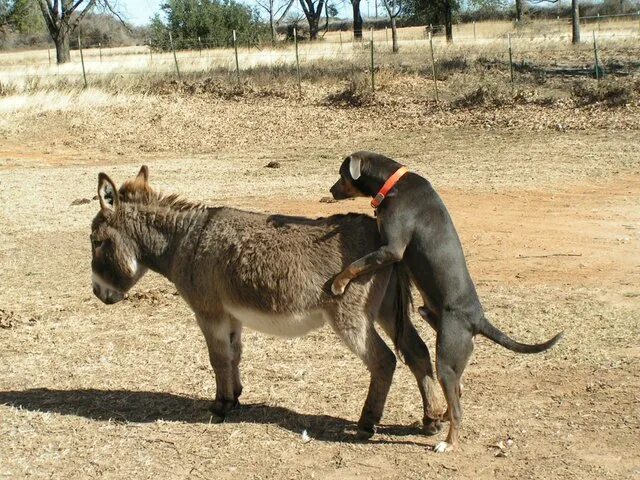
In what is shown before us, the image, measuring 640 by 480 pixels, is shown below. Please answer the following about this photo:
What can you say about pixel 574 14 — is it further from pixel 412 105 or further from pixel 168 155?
pixel 168 155

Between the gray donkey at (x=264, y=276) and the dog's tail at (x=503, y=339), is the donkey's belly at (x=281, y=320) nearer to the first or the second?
the gray donkey at (x=264, y=276)

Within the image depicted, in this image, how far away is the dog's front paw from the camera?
5.56 meters

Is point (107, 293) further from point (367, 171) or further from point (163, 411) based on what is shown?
point (367, 171)

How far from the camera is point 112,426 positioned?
6.27 meters

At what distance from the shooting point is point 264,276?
586 cm

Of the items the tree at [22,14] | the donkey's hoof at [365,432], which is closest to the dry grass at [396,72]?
the donkey's hoof at [365,432]

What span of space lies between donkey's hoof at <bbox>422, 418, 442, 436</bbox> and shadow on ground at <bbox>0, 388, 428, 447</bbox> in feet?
0.35

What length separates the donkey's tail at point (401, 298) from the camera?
580 centimetres

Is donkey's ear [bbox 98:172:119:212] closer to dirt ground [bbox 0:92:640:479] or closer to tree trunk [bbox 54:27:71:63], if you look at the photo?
dirt ground [bbox 0:92:640:479]

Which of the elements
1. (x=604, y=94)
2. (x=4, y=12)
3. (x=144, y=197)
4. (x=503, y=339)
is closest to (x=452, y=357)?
(x=503, y=339)

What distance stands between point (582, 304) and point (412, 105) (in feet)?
61.0

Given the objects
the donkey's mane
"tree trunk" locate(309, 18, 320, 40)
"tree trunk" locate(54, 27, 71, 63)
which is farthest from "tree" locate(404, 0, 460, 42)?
the donkey's mane

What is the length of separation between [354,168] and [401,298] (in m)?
0.96

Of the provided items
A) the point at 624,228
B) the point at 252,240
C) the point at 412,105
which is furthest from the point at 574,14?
the point at 252,240
